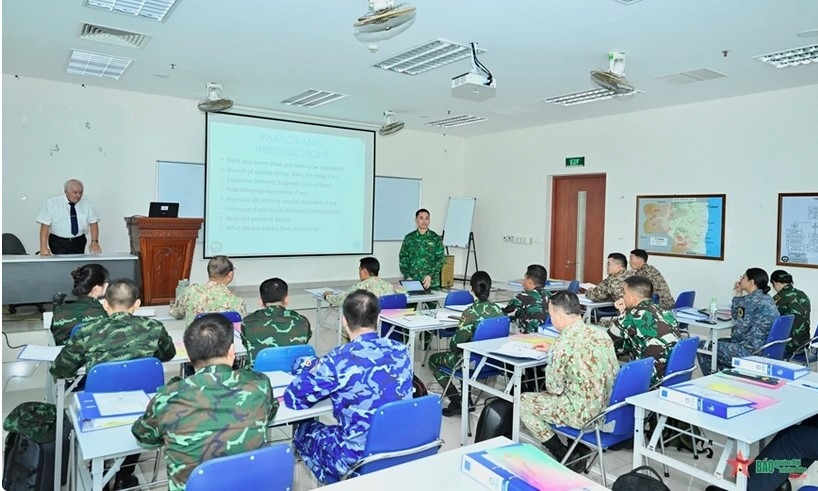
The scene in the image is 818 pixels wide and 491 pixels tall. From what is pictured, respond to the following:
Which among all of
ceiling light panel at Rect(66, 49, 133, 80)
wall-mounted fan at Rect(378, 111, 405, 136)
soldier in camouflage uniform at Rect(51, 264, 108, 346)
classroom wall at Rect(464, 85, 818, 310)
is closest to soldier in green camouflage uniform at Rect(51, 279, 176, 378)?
soldier in camouflage uniform at Rect(51, 264, 108, 346)

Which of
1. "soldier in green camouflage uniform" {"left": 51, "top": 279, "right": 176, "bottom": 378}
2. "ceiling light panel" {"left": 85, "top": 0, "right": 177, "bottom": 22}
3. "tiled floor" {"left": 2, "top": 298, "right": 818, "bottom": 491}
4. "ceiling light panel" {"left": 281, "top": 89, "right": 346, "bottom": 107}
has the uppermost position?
"ceiling light panel" {"left": 281, "top": 89, "right": 346, "bottom": 107}

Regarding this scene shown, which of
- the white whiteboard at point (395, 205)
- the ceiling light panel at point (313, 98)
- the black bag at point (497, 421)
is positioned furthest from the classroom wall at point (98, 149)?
the black bag at point (497, 421)

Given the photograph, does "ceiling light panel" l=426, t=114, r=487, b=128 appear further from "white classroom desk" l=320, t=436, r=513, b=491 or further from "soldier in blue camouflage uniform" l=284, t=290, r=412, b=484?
"white classroom desk" l=320, t=436, r=513, b=491

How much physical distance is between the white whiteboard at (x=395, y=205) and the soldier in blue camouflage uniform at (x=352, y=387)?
7.89 meters

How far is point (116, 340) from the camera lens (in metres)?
2.80

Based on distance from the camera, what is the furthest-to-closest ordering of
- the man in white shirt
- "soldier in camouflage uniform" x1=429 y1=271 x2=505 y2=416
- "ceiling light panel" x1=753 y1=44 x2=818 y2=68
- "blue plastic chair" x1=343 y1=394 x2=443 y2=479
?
the man in white shirt, "ceiling light panel" x1=753 y1=44 x2=818 y2=68, "soldier in camouflage uniform" x1=429 y1=271 x2=505 y2=416, "blue plastic chair" x1=343 y1=394 x2=443 y2=479

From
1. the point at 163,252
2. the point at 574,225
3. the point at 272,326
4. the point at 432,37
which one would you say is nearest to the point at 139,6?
the point at 432,37

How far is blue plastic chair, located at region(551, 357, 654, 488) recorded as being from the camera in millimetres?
2799

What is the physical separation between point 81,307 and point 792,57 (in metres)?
6.52

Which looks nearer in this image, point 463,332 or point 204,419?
point 204,419

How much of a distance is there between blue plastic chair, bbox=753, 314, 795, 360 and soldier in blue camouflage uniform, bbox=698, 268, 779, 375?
0.20ft

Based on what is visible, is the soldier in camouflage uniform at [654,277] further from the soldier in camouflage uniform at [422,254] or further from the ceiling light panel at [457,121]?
the ceiling light panel at [457,121]

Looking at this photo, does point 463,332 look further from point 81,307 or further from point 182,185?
point 182,185

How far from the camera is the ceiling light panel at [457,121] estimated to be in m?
9.04
